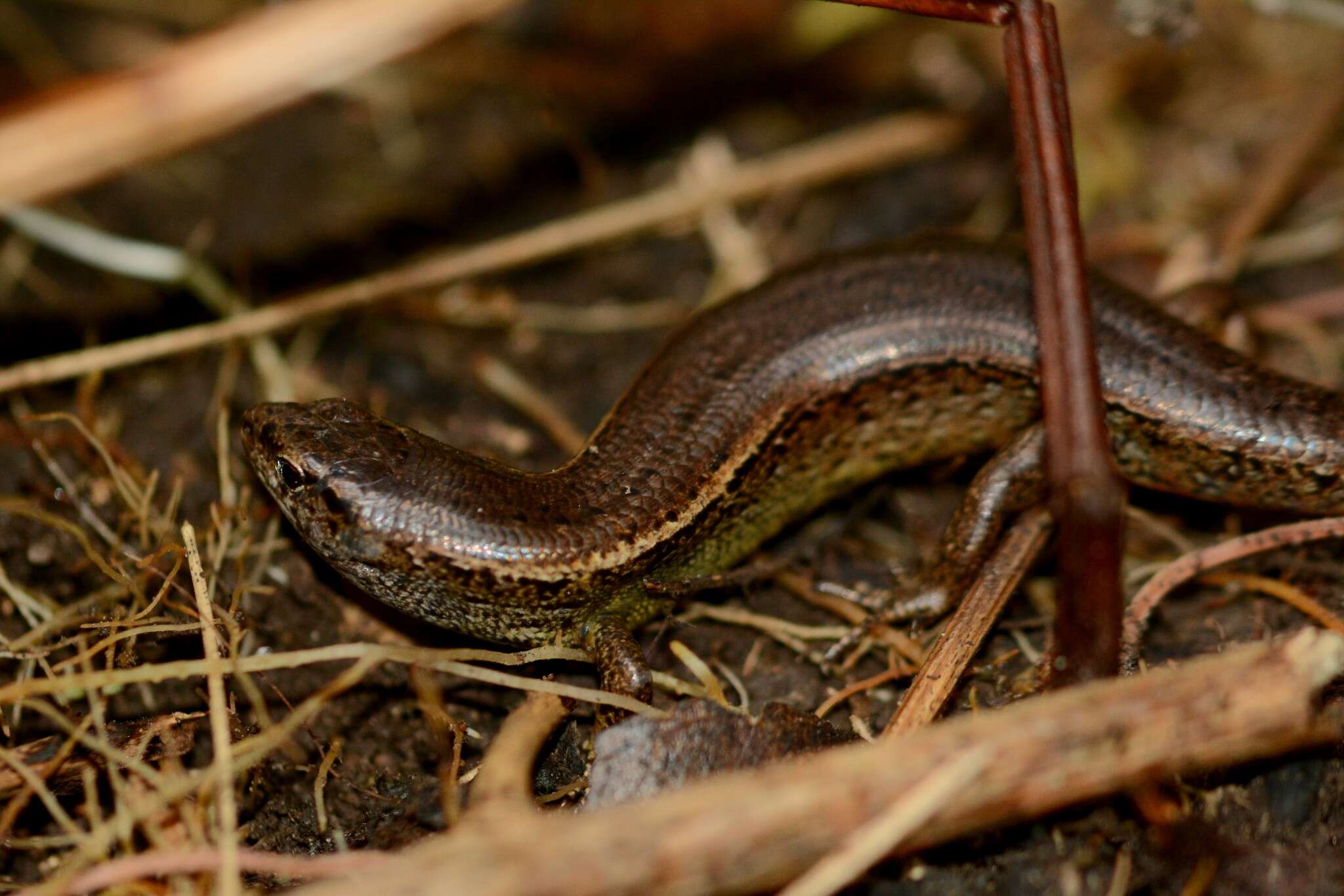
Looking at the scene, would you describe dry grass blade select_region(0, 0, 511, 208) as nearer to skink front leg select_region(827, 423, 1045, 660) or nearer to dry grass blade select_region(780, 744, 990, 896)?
skink front leg select_region(827, 423, 1045, 660)

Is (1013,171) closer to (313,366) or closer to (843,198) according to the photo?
(843,198)

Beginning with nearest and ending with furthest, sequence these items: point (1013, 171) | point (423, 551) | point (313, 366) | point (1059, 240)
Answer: point (1059, 240) → point (423, 551) → point (313, 366) → point (1013, 171)

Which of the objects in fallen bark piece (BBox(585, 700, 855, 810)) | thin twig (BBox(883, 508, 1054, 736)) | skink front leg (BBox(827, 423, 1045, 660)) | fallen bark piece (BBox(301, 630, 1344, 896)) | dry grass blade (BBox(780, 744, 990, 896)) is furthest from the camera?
skink front leg (BBox(827, 423, 1045, 660))

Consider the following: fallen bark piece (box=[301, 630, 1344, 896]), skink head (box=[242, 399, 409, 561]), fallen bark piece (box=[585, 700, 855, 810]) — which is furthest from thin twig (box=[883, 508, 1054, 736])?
skink head (box=[242, 399, 409, 561])

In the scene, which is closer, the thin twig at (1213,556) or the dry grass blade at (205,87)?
the thin twig at (1213,556)

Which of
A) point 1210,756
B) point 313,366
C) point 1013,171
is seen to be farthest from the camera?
point 1013,171

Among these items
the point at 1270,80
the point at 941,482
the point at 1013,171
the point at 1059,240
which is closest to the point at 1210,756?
the point at 1059,240

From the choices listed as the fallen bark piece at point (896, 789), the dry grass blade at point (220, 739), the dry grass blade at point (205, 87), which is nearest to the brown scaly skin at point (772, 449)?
the dry grass blade at point (220, 739)

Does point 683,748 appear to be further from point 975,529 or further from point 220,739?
point 975,529

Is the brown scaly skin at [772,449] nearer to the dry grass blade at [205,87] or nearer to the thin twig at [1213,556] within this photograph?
the thin twig at [1213,556]
